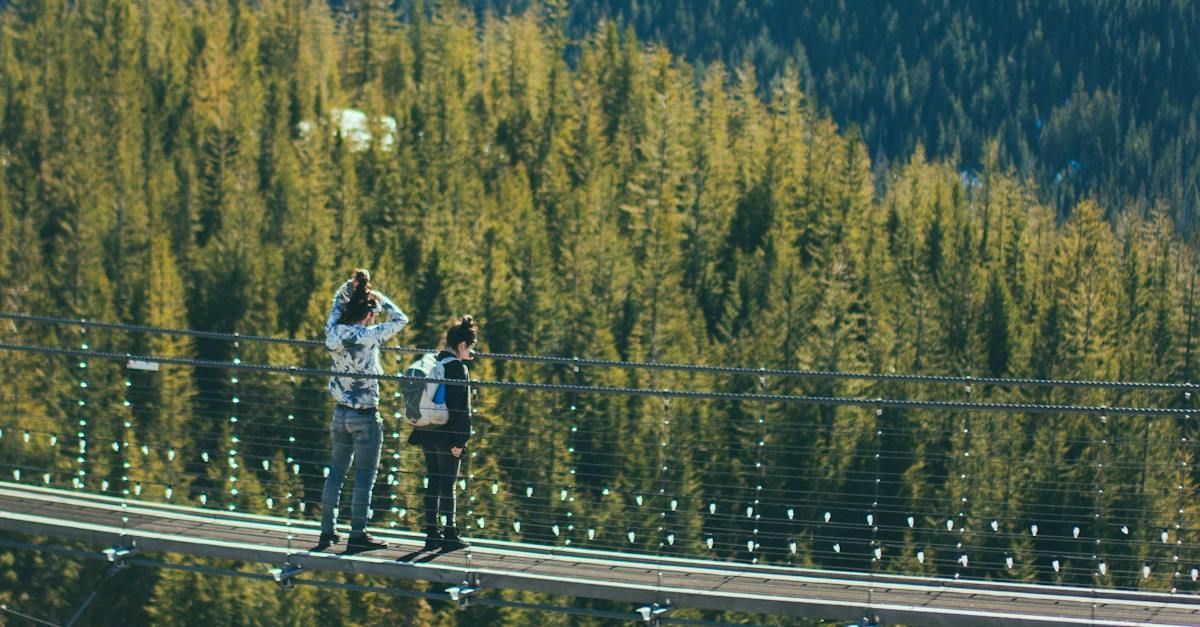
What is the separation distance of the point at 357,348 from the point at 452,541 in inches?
52.4

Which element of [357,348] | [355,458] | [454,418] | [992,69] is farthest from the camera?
[992,69]

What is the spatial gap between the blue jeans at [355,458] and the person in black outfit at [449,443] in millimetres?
280

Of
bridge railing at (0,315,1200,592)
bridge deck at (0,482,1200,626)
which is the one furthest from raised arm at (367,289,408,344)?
Result: bridge deck at (0,482,1200,626)

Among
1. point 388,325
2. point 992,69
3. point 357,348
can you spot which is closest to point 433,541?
point 357,348

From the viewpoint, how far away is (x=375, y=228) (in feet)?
227

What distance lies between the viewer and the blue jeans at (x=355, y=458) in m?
10.3

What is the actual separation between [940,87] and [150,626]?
5079 inches

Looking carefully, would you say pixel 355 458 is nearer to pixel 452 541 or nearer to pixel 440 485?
pixel 440 485

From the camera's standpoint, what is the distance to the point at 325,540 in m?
10.7

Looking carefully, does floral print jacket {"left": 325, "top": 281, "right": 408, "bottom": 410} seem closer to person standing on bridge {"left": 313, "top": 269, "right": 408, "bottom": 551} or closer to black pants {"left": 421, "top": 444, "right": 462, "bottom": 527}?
person standing on bridge {"left": 313, "top": 269, "right": 408, "bottom": 551}

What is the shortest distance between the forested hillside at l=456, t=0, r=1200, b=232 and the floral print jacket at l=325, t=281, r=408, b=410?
4762 inches

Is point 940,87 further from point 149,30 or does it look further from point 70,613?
point 70,613

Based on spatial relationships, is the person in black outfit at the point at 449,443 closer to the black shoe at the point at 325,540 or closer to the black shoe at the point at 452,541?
the black shoe at the point at 452,541

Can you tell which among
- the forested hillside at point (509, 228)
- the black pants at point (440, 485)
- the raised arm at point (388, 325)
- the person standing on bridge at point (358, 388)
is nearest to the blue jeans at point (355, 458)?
the person standing on bridge at point (358, 388)
